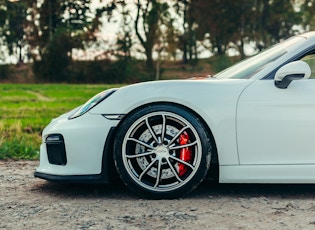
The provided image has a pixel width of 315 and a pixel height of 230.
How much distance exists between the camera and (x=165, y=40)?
1539 inches

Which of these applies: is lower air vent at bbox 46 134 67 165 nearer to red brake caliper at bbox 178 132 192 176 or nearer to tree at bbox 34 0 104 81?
red brake caliper at bbox 178 132 192 176

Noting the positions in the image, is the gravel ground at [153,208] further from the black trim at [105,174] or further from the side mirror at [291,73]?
the side mirror at [291,73]

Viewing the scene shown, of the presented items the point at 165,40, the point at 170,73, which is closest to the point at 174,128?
the point at 165,40

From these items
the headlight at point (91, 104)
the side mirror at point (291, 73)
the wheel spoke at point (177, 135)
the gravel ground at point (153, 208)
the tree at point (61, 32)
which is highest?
the tree at point (61, 32)

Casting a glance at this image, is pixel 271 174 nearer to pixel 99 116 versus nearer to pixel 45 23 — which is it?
pixel 99 116

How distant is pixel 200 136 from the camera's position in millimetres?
4277

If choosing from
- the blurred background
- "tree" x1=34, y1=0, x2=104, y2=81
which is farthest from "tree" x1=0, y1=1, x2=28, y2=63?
"tree" x1=34, y1=0, x2=104, y2=81

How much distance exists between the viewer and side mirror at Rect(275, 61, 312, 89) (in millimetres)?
4234

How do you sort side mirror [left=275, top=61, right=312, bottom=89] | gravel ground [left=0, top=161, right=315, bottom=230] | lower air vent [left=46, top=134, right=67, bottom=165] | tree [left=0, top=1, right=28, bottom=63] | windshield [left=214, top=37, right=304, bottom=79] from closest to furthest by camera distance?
1. gravel ground [left=0, top=161, right=315, bottom=230]
2. side mirror [left=275, top=61, right=312, bottom=89]
3. lower air vent [left=46, top=134, right=67, bottom=165]
4. windshield [left=214, top=37, right=304, bottom=79]
5. tree [left=0, top=1, right=28, bottom=63]

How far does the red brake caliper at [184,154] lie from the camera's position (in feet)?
14.2

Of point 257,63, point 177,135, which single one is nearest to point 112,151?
point 177,135

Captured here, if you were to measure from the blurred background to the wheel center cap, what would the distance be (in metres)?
33.6

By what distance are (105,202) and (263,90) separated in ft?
4.73

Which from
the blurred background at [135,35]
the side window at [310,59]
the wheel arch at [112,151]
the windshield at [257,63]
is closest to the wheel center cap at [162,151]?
the wheel arch at [112,151]
